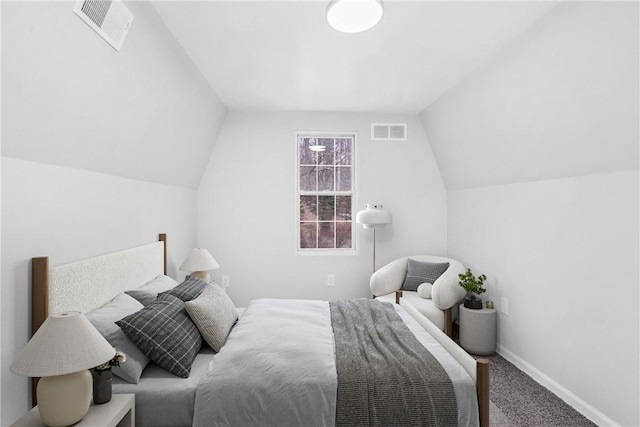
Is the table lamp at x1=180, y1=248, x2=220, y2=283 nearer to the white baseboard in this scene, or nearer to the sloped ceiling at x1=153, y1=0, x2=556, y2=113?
the sloped ceiling at x1=153, y1=0, x2=556, y2=113

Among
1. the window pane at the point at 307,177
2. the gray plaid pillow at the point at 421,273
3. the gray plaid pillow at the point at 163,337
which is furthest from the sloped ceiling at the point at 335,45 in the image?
the gray plaid pillow at the point at 421,273

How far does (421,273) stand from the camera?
4.18m

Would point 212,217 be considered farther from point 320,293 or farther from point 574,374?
point 574,374

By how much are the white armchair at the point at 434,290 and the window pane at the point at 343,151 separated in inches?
55.8

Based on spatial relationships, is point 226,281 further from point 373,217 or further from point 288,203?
point 373,217

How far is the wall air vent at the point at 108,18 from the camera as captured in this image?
1.57 metres

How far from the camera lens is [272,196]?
461 cm

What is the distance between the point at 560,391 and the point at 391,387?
69.9 inches

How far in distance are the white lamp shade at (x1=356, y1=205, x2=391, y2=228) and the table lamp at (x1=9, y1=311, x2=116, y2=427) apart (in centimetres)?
318

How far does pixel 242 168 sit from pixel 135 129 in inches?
83.6

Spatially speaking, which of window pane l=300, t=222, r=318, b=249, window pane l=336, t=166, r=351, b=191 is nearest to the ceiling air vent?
window pane l=336, t=166, r=351, b=191

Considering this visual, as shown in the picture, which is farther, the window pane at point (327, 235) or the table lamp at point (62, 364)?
the window pane at point (327, 235)

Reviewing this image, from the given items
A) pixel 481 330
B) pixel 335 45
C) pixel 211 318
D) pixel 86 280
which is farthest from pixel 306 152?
pixel 86 280

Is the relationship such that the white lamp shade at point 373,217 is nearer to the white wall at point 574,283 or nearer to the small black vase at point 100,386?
the white wall at point 574,283
